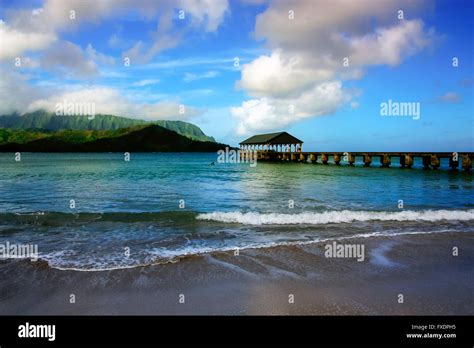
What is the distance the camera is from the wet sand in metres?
5.55

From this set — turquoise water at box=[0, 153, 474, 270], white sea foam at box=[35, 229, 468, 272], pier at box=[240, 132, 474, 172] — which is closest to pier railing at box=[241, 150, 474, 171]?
pier at box=[240, 132, 474, 172]

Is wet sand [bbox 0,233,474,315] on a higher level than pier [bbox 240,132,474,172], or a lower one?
lower

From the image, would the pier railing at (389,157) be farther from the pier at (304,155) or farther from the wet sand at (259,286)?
the wet sand at (259,286)

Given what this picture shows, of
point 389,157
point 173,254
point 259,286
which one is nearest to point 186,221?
point 173,254

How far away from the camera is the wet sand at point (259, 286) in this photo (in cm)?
555

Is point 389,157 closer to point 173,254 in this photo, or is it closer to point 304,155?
point 304,155

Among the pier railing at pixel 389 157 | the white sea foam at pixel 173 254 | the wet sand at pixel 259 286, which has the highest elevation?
the pier railing at pixel 389 157

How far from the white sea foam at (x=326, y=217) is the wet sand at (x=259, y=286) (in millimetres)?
4501

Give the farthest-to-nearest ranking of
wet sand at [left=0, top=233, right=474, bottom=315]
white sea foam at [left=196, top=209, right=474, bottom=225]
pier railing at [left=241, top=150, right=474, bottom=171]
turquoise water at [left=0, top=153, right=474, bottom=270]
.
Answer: pier railing at [left=241, top=150, right=474, bottom=171] < white sea foam at [left=196, top=209, right=474, bottom=225] < turquoise water at [left=0, top=153, right=474, bottom=270] < wet sand at [left=0, top=233, right=474, bottom=315]


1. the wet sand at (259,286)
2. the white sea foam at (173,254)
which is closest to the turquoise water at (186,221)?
the white sea foam at (173,254)

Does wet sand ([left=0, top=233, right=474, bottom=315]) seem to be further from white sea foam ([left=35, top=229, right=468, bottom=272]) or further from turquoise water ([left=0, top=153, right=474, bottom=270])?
turquoise water ([left=0, top=153, right=474, bottom=270])

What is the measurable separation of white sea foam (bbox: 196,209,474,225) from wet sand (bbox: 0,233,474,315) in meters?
4.50
